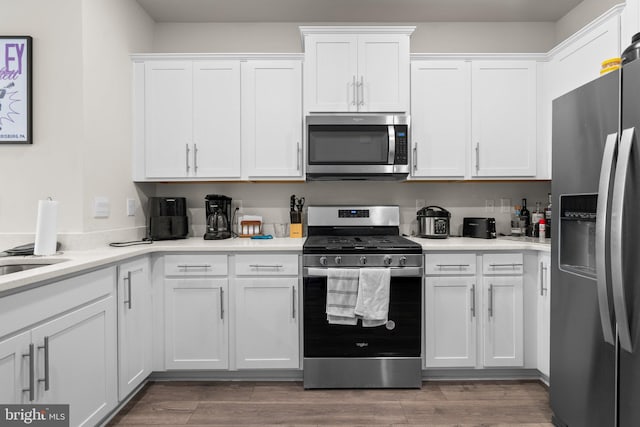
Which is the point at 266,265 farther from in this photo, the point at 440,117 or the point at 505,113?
the point at 505,113

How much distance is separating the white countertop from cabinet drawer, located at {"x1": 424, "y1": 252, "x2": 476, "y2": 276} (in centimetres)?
5

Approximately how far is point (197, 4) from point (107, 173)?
150 cm

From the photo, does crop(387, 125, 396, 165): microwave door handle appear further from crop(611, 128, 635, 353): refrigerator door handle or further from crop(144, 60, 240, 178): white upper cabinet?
crop(611, 128, 635, 353): refrigerator door handle

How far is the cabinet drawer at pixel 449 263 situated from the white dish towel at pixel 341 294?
51cm

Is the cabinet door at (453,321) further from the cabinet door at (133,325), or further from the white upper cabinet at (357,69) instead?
the cabinet door at (133,325)

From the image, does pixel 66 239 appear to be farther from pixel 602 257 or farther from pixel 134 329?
pixel 602 257

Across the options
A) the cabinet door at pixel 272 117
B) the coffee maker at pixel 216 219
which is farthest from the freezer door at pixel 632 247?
the coffee maker at pixel 216 219

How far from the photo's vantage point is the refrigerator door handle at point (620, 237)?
1403mm

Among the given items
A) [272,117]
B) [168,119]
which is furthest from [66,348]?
[272,117]

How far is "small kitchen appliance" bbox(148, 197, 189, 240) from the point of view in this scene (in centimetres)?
288

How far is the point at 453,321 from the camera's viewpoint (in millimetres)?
2602

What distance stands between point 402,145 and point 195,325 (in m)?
1.95

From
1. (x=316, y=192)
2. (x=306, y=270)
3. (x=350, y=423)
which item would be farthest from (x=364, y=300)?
(x=316, y=192)

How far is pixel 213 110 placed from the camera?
2.93 m
